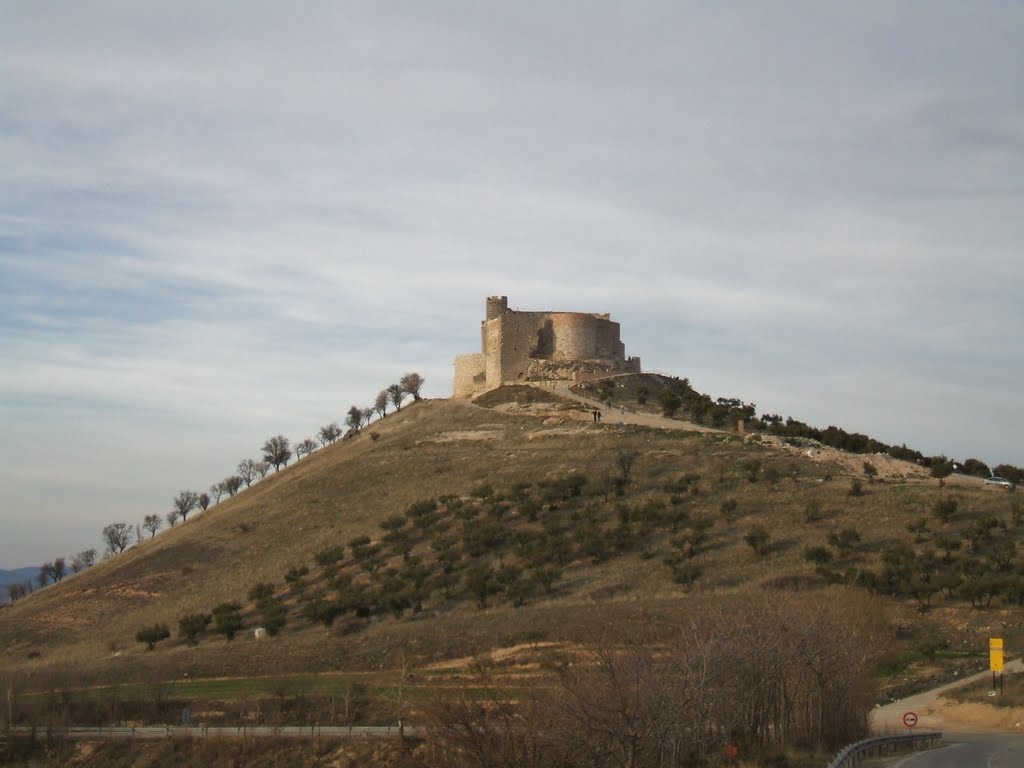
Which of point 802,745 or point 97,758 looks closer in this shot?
point 802,745

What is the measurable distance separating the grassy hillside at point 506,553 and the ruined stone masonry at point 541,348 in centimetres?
712

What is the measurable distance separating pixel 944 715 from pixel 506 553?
2176cm

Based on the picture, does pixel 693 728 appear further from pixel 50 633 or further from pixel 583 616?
pixel 50 633

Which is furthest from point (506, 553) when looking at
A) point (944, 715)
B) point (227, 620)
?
point (944, 715)

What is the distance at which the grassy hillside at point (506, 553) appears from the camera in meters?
34.3

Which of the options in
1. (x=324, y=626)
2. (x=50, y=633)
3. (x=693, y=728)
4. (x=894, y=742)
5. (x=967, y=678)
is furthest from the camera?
(x=50, y=633)

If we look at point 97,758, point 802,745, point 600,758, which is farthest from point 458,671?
point 600,758

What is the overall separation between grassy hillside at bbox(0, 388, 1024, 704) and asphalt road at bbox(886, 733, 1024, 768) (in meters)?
8.81

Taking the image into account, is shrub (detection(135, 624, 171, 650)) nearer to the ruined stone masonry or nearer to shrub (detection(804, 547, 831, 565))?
shrub (detection(804, 547, 831, 565))

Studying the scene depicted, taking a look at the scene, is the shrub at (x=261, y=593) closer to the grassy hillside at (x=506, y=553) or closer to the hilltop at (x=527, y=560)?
the hilltop at (x=527, y=560)

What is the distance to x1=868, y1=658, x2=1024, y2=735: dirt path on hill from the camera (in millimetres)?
23984

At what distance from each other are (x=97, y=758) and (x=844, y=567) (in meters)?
24.2

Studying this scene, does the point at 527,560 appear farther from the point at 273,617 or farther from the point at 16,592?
the point at 16,592

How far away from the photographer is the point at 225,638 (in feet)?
131
